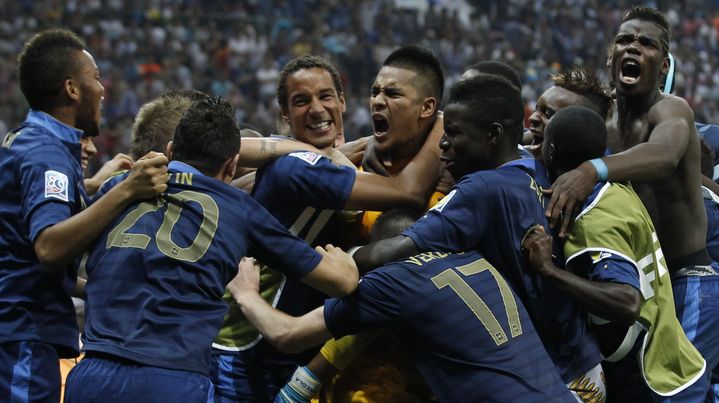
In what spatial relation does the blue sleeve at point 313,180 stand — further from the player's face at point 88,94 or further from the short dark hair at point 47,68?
the short dark hair at point 47,68

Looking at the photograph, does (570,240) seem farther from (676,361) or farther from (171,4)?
(171,4)

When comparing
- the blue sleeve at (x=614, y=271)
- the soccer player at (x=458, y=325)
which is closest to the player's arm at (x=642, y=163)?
the blue sleeve at (x=614, y=271)

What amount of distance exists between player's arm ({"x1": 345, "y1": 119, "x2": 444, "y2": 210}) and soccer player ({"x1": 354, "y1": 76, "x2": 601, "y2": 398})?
29 centimetres

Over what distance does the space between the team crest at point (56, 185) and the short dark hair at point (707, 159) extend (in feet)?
12.7

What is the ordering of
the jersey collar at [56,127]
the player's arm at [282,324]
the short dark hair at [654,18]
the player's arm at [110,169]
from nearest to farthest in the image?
the player's arm at [282,324], the jersey collar at [56,127], the short dark hair at [654,18], the player's arm at [110,169]

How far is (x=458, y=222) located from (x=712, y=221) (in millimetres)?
2321

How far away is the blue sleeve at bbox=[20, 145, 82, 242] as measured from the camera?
3.82m

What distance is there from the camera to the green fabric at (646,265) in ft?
13.3

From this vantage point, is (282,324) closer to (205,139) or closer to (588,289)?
(205,139)

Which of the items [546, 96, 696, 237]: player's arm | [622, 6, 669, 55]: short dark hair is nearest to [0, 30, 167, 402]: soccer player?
[546, 96, 696, 237]: player's arm

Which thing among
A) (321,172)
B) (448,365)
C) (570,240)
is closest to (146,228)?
(321,172)

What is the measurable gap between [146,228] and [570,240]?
180cm

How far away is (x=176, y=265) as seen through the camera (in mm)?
3615

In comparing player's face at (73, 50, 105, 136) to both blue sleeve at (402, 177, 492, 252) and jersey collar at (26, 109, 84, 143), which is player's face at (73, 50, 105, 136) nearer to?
jersey collar at (26, 109, 84, 143)
